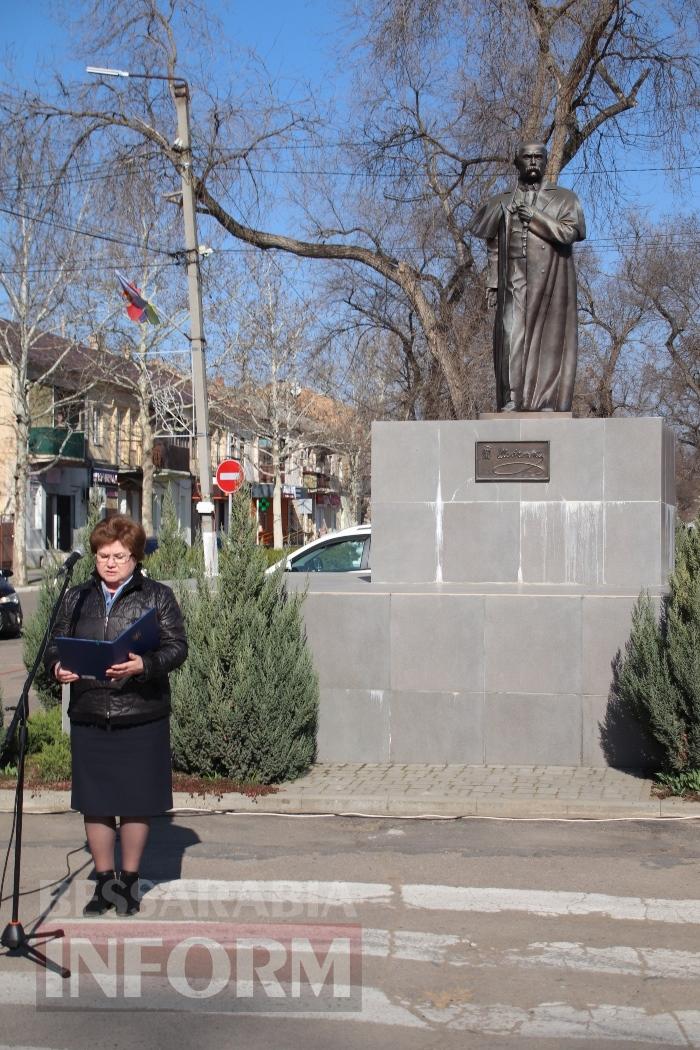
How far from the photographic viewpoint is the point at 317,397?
189 ft

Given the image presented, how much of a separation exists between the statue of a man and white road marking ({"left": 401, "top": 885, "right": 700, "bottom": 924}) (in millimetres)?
5178

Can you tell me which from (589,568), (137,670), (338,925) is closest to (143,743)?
(137,670)

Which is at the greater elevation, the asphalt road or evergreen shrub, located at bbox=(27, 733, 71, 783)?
evergreen shrub, located at bbox=(27, 733, 71, 783)

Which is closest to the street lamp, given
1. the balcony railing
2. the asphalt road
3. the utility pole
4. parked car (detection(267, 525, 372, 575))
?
the utility pole

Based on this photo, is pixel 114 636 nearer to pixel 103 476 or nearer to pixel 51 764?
pixel 51 764

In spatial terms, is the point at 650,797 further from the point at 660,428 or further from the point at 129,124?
the point at 129,124

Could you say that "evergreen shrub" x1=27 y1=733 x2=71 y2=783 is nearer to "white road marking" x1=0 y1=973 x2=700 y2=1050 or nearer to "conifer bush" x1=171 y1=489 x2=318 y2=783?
"conifer bush" x1=171 y1=489 x2=318 y2=783

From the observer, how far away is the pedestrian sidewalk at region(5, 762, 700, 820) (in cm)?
816

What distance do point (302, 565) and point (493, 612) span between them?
6.96 meters

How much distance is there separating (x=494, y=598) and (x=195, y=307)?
13.1 meters

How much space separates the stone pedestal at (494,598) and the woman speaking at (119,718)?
3.75 m

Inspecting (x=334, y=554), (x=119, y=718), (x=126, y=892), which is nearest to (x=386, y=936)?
(x=126, y=892)

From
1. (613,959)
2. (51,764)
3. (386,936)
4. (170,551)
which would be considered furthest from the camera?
(170,551)

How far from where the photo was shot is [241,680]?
28.5 feet
